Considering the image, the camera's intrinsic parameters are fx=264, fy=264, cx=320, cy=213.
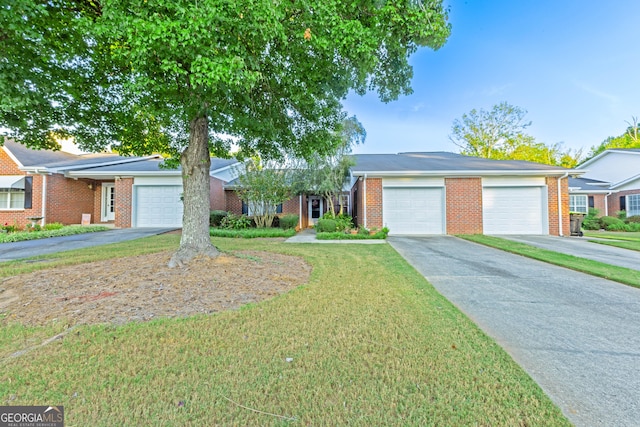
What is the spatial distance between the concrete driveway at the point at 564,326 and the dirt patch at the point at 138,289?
2.82 m

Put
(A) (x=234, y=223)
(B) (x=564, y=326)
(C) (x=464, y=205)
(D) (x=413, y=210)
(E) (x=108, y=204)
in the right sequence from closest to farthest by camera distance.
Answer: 1. (B) (x=564, y=326)
2. (C) (x=464, y=205)
3. (D) (x=413, y=210)
4. (A) (x=234, y=223)
5. (E) (x=108, y=204)

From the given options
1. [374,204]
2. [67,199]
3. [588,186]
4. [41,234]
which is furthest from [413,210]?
[67,199]

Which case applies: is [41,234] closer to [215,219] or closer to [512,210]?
[215,219]

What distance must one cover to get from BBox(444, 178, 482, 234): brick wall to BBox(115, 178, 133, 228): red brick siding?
616 inches

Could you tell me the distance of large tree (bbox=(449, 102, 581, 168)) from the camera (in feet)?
87.1

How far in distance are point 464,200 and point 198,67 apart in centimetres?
1189

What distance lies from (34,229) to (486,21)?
20478 mm

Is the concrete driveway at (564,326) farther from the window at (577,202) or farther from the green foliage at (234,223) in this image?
the window at (577,202)

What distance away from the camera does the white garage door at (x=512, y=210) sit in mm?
11820

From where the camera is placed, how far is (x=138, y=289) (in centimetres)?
376

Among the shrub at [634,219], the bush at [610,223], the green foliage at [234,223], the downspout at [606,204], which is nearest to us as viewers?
the green foliage at [234,223]

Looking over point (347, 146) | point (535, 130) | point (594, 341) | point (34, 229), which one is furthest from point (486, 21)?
point (535, 130)

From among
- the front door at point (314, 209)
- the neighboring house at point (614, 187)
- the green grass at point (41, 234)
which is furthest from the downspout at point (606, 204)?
A: the green grass at point (41, 234)

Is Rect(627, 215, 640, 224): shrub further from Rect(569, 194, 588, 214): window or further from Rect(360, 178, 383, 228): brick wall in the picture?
Rect(360, 178, 383, 228): brick wall
